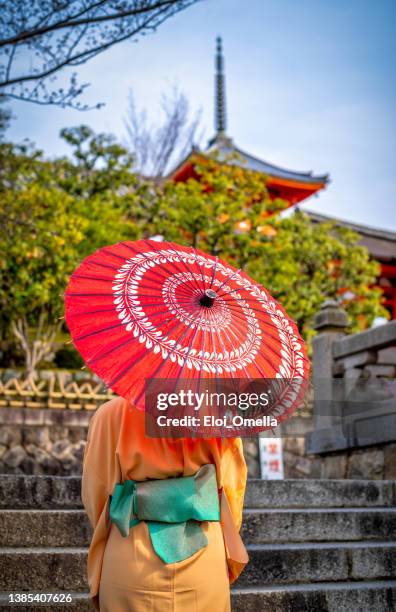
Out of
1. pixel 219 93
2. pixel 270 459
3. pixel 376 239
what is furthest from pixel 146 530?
pixel 219 93

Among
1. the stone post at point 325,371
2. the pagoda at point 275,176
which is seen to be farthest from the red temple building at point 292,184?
the stone post at point 325,371

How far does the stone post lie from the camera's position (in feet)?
28.4

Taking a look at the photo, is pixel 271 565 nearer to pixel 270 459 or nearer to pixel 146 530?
pixel 146 530

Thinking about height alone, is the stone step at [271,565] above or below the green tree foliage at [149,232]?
Result: below

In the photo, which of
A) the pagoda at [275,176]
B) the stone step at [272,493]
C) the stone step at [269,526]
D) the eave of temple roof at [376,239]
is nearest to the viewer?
the stone step at [269,526]

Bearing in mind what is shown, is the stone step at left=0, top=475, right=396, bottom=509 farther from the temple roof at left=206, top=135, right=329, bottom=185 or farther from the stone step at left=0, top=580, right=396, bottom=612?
the temple roof at left=206, top=135, right=329, bottom=185

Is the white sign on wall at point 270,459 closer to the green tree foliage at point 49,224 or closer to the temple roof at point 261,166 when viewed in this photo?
the green tree foliage at point 49,224

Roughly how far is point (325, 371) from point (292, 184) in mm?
20838

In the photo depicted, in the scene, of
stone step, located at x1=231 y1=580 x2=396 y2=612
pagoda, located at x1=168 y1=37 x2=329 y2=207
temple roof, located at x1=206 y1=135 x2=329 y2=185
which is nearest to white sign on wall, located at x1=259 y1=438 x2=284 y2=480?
stone step, located at x1=231 y1=580 x2=396 y2=612

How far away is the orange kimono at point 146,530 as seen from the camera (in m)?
2.59

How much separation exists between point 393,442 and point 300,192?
2306cm

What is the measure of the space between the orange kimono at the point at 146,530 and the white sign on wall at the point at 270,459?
1166 cm

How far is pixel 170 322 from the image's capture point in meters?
2.84

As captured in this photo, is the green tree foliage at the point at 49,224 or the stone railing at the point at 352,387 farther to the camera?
the green tree foliage at the point at 49,224
